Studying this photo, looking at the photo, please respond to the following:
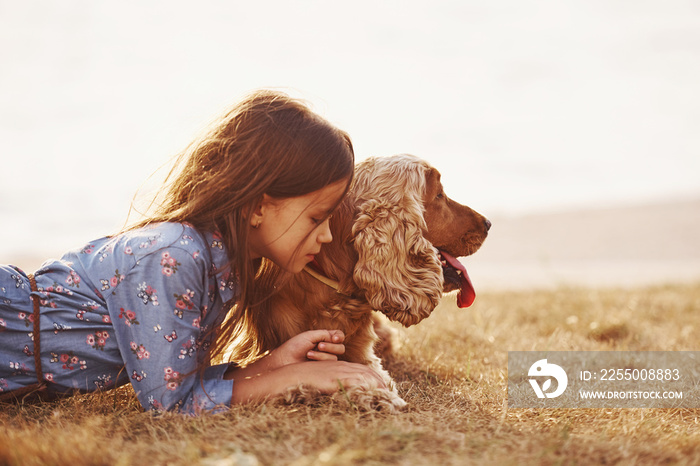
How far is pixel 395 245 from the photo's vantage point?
8.40ft

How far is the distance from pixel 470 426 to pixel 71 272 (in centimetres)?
157

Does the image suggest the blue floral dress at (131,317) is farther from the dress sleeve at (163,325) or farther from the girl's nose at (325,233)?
the girl's nose at (325,233)

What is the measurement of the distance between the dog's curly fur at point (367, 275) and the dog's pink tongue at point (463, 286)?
175 millimetres

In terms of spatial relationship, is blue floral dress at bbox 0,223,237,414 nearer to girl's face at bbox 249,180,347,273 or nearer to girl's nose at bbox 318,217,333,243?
girl's face at bbox 249,180,347,273

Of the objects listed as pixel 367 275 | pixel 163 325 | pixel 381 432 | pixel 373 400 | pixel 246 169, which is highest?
pixel 246 169

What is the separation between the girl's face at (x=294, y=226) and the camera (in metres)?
2.32

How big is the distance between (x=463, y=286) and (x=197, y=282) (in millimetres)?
1333

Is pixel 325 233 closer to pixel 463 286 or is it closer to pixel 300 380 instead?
pixel 300 380

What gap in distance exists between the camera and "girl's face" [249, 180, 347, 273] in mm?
2322

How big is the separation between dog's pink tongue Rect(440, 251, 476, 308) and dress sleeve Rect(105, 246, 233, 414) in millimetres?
1243

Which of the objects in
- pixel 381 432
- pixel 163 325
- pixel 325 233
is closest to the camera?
pixel 381 432

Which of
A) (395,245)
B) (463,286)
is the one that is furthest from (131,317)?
(463,286)

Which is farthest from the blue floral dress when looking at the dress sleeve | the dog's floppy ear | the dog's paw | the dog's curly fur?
the dog's floppy ear

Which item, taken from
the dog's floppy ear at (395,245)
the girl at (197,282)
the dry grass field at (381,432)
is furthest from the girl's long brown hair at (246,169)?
the dry grass field at (381,432)
